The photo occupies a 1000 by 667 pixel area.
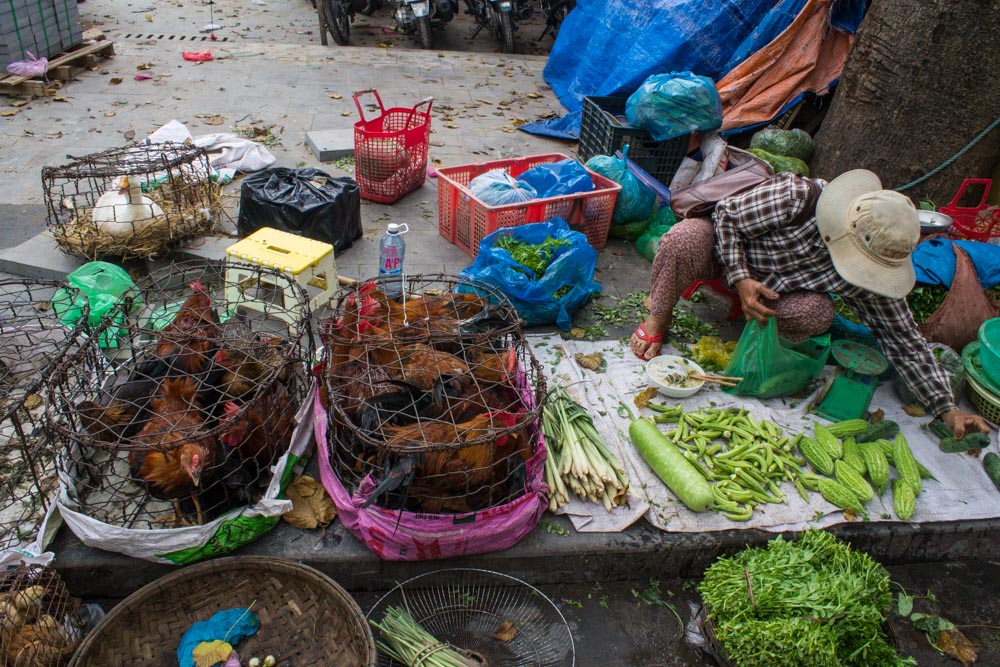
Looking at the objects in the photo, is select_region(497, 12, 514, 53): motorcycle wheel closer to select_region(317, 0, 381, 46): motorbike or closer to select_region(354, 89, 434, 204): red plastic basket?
select_region(317, 0, 381, 46): motorbike

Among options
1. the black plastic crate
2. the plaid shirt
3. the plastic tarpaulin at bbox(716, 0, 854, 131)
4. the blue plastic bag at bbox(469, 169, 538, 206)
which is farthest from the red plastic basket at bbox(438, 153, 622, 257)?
the plastic tarpaulin at bbox(716, 0, 854, 131)

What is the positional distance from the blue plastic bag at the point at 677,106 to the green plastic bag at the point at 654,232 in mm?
705

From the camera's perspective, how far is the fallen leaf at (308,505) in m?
2.79

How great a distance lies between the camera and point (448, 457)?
8.13 ft

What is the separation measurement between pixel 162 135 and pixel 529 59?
6350 millimetres

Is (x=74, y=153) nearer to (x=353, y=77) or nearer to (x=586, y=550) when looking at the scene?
(x=353, y=77)

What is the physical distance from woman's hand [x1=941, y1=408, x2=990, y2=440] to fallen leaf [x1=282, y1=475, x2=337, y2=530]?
3.22 meters

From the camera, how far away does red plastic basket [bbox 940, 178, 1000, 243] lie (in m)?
4.66

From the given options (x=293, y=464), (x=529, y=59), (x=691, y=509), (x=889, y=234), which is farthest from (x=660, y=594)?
(x=529, y=59)

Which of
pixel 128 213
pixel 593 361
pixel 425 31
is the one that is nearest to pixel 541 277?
pixel 593 361

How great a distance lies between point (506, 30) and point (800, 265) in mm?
8267

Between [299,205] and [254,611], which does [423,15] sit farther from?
[254,611]

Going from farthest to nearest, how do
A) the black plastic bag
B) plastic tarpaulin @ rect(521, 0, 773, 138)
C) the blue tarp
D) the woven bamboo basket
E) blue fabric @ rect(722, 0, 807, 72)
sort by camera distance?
plastic tarpaulin @ rect(521, 0, 773, 138)
the blue tarp
blue fabric @ rect(722, 0, 807, 72)
the black plastic bag
the woven bamboo basket

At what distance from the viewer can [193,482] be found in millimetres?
2398
